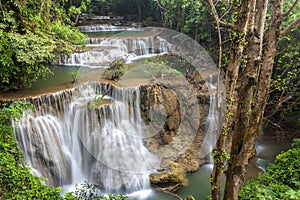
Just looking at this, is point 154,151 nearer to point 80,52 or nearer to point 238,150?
point 238,150

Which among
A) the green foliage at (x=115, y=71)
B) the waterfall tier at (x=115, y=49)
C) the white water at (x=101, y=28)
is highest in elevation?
the white water at (x=101, y=28)

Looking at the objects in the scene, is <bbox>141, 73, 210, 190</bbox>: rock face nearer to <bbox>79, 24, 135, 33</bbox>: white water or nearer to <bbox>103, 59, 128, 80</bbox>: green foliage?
<bbox>103, 59, 128, 80</bbox>: green foliage

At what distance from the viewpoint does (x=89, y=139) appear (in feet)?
23.1

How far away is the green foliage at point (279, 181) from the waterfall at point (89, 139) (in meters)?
3.61

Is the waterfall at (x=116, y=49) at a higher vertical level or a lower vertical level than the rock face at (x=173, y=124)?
higher

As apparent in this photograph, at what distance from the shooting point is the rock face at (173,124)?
7.62m

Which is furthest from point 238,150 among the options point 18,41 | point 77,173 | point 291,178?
point 18,41

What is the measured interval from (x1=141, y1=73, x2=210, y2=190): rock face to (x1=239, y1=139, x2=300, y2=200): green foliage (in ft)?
10.8

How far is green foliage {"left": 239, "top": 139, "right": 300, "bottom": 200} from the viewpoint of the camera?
3377mm

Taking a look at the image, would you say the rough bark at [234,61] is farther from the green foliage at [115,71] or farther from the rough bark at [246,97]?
the green foliage at [115,71]

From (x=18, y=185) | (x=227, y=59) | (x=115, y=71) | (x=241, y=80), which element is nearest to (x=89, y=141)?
(x=115, y=71)

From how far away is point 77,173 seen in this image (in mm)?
6801

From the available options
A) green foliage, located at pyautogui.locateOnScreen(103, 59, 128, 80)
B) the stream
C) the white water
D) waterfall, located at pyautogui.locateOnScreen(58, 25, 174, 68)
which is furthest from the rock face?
the white water

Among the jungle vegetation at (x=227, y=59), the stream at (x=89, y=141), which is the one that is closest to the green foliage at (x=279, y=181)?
the jungle vegetation at (x=227, y=59)
